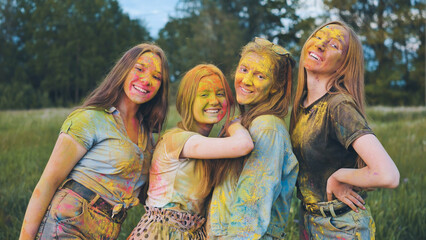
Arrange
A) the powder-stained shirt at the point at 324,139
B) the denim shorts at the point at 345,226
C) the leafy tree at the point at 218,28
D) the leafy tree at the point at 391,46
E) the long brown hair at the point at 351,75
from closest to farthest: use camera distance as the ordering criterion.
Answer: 1. the powder-stained shirt at the point at 324,139
2. the denim shorts at the point at 345,226
3. the long brown hair at the point at 351,75
4. the leafy tree at the point at 218,28
5. the leafy tree at the point at 391,46

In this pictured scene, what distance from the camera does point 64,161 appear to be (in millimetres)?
2436

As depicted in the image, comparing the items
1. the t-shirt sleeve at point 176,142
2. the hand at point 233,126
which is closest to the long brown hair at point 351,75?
the hand at point 233,126

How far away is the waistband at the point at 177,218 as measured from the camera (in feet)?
7.72

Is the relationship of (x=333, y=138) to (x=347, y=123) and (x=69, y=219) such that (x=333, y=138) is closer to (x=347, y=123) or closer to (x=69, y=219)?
(x=347, y=123)

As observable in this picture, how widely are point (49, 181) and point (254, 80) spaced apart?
142 cm

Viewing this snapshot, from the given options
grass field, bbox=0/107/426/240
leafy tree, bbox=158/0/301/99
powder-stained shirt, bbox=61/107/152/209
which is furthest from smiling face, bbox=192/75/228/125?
leafy tree, bbox=158/0/301/99

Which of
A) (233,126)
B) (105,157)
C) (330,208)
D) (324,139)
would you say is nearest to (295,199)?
(330,208)

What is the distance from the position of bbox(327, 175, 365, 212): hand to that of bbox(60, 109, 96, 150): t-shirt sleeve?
4.91ft

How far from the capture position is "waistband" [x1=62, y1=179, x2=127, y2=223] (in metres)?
2.45

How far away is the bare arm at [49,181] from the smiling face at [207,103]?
2.54 feet

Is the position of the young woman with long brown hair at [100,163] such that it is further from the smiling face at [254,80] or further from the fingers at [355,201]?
the fingers at [355,201]

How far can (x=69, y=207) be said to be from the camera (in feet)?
7.89

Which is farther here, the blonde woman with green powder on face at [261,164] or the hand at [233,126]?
the hand at [233,126]

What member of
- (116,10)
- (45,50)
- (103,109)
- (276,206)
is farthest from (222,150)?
(45,50)
